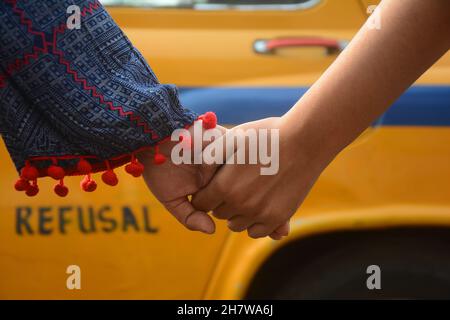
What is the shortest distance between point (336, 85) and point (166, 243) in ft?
2.50

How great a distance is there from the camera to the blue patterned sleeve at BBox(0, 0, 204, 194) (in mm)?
1341

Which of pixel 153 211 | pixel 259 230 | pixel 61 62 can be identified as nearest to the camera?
pixel 61 62

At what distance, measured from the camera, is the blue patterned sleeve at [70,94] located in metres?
1.34

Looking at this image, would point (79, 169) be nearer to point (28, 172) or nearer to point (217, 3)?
point (28, 172)

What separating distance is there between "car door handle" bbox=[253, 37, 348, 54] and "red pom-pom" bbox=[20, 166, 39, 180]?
788 millimetres

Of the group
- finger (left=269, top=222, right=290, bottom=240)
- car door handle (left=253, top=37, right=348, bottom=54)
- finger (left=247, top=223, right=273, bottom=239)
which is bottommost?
finger (left=247, top=223, right=273, bottom=239)

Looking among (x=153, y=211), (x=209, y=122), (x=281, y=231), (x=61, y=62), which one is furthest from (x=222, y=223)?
(x=61, y=62)

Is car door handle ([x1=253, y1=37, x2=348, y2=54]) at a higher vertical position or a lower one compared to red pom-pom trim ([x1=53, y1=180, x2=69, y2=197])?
higher

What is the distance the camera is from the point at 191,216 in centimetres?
155

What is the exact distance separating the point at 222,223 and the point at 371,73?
737 millimetres

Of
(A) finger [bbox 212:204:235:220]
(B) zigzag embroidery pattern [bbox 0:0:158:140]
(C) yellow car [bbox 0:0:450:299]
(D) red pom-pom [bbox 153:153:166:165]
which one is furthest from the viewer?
(C) yellow car [bbox 0:0:450:299]

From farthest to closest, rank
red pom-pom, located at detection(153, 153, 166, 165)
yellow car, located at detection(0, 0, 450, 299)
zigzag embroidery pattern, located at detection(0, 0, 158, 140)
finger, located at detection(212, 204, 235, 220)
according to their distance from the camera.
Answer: yellow car, located at detection(0, 0, 450, 299), finger, located at detection(212, 204, 235, 220), red pom-pom, located at detection(153, 153, 166, 165), zigzag embroidery pattern, located at detection(0, 0, 158, 140)

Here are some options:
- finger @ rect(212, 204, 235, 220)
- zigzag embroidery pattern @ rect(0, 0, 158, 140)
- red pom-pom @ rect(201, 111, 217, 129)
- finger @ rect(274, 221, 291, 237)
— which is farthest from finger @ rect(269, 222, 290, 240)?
zigzag embroidery pattern @ rect(0, 0, 158, 140)

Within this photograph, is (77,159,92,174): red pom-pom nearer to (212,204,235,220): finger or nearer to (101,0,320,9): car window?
(212,204,235,220): finger
